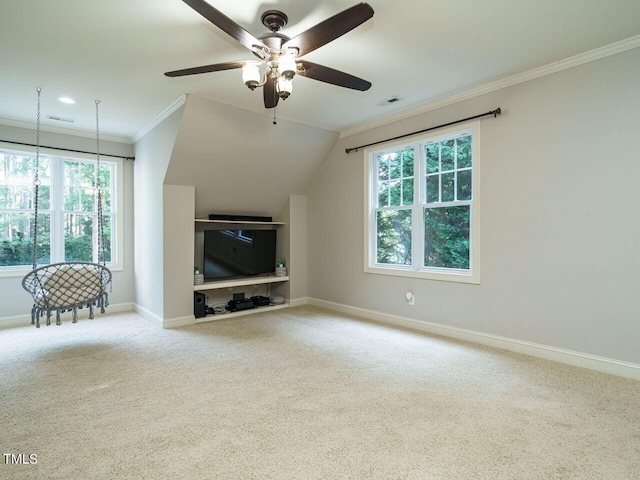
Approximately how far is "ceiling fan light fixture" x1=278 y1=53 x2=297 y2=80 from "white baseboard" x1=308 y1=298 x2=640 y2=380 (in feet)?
10.0

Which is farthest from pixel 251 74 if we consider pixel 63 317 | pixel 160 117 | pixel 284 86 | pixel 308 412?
pixel 63 317

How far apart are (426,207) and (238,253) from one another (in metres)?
2.77

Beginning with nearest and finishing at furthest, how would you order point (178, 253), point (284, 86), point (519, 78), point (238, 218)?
point (284, 86), point (519, 78), point (178, 253), point (238, 218)

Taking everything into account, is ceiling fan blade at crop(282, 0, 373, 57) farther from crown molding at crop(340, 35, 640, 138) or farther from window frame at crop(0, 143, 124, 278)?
window frame at crop(0, 143, 124, 278)

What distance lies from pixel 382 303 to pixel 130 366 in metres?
2.89

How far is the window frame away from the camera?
446 centimetres

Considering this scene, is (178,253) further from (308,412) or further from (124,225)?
(308,412)

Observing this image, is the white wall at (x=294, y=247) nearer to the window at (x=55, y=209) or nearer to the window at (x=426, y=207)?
the window at (x=426, y=207)

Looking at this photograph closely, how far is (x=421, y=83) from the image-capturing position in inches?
133

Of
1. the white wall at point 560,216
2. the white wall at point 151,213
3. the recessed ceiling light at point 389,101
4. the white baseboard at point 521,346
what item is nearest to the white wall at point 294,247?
the white baseboard at point 521,346

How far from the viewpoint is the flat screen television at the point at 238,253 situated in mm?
4910

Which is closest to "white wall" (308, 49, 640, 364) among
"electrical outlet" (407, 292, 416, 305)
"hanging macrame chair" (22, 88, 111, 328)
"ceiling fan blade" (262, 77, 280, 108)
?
"electrical outlet" (407, 292, 416, 305)

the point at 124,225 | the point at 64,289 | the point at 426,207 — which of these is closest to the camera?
the point at 64,289

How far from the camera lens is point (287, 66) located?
2.13 m
